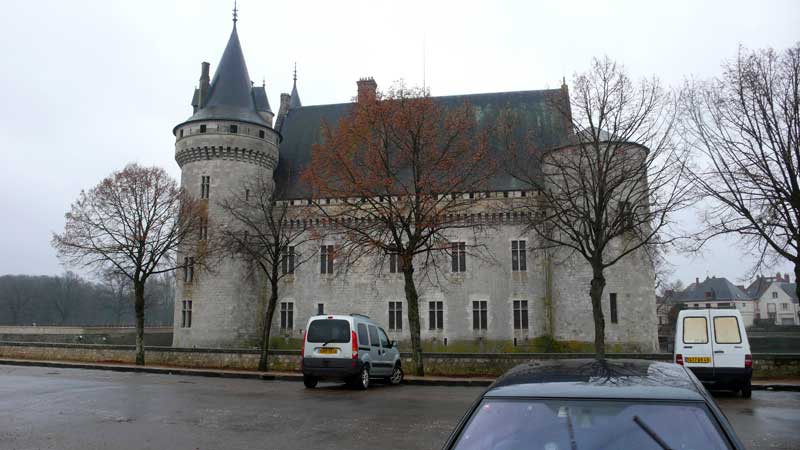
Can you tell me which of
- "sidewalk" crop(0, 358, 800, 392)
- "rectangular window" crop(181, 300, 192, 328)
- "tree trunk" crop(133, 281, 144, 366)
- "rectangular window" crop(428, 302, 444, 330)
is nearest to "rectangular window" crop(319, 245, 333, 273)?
"rectangular window" crop(428, 302, 444, 330)

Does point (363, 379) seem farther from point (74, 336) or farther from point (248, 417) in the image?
point (74, 336)

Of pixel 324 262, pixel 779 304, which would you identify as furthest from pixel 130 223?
pixel 779 304

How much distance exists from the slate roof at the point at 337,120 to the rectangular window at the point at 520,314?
21.6ft

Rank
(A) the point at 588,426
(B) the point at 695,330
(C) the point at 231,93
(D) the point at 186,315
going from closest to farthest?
(A) the point at 588,426 → (B) the point at 695,330 → (D) the point at 186,315 → (C) the point at 231,93

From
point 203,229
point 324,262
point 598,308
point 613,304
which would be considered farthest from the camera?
point 324,262

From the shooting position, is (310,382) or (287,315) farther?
(287,315)

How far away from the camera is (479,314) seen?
33.5m

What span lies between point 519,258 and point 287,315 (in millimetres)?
14366

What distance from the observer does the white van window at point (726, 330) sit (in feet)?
47.2

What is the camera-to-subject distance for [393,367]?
17203mm

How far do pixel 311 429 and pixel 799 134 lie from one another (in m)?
16.5

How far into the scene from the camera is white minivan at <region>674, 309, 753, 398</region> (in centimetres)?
1412

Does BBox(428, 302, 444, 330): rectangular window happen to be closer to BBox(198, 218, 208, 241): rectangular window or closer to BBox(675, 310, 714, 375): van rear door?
BBox(198, 218, 208, 241): rectangular window

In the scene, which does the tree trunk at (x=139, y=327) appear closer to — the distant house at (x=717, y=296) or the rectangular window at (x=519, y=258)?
the rectangular window at (x=519, y=258)
